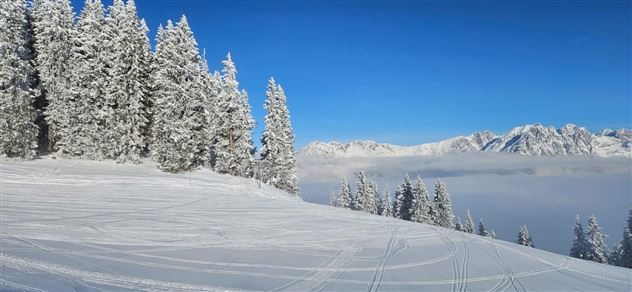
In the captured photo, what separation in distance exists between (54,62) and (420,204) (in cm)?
5158

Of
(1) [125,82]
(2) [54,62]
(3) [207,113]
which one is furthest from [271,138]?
(2) [54,62]

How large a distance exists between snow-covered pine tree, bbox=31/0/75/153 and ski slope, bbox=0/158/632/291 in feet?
39.8

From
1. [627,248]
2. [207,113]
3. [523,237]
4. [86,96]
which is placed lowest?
[523,237]

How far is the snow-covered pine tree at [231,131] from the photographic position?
42.8 meters

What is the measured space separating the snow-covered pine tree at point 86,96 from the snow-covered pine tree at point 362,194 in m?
45.6

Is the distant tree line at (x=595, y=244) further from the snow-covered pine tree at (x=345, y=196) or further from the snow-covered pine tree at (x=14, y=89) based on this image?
the snow-covered pine tree at (x=14, y=89)

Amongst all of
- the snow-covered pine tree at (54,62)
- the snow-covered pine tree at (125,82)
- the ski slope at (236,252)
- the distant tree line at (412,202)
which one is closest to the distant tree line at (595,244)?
the distant tree line at (412,202)

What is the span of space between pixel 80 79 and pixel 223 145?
1489 cm

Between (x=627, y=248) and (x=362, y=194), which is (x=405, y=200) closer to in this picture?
(x=362, y=194)

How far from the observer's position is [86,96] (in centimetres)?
3603

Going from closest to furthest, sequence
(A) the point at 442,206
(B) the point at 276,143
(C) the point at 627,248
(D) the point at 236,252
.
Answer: (D) the point at 236,252
(B) the point at 276,143
(C) the point at 627,248
(A) the point at 442,206

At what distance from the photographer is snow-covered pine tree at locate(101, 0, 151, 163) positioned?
3556 centimetres

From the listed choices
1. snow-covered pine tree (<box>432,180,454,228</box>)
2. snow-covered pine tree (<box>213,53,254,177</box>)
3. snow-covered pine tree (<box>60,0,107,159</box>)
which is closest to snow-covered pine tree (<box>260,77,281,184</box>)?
snow-covered pine tree (<box>213,53,254,177</box>)

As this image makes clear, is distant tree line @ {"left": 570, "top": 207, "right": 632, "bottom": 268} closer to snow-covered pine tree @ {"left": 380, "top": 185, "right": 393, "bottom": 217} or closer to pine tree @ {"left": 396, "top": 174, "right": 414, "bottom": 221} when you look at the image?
pine tree @ {"left": 396, "top": 174, "right": 414, "bottom": 221}
